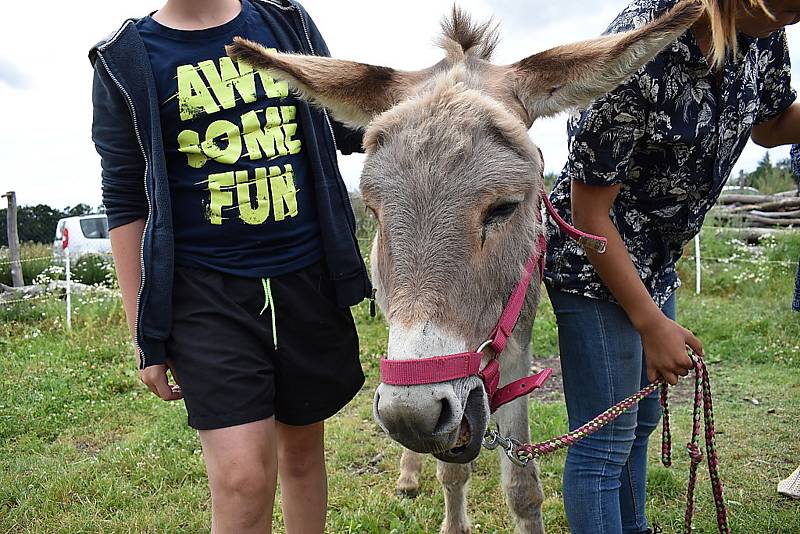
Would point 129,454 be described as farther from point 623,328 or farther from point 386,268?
point 623,328

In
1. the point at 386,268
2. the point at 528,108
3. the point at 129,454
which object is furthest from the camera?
the point at 129,454

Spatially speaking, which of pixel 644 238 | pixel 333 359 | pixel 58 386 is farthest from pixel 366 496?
pixel 58 386

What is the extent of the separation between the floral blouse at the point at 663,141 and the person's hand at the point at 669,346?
0.78ft

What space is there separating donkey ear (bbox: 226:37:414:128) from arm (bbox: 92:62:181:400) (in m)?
0.47

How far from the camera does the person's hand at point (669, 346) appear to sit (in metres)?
2.21

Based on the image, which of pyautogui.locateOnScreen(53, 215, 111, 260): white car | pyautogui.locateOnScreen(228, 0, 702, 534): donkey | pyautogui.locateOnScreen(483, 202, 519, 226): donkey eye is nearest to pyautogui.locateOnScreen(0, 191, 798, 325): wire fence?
pyautogui.locateOnScreen(53, 215, 111, 260): white car

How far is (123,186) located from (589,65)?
5.40ft

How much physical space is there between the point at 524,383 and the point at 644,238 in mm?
755

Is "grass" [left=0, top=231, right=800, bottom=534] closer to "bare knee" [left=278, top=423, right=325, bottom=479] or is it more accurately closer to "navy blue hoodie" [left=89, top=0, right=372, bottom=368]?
"bare knee" [left=278, top=423, right=325, bottom=479]

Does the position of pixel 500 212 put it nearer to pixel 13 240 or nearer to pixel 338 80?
pixel 338 80

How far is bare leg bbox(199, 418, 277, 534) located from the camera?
211 cm

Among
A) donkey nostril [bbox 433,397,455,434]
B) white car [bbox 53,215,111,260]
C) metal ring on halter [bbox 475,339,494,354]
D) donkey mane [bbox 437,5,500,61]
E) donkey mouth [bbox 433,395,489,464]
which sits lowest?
donkey mouth [bbox 433,395,489,464]

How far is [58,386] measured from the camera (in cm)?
604

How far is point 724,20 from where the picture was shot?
1996 millimetres
